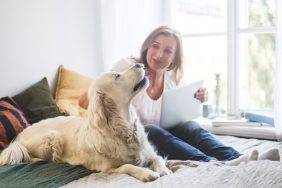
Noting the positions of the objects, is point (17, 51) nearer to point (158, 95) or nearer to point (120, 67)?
point (120, 67)

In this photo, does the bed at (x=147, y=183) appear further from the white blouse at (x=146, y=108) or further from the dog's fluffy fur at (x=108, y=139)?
the white blouse at (x=146, y=108)

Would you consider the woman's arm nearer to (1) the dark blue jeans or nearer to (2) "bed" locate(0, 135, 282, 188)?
(1) the dark blue jeans

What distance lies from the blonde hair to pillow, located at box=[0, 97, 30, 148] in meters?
0.84

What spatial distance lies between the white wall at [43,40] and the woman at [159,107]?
1.66 ft

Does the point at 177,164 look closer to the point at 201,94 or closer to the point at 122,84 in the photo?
the point at 122,84

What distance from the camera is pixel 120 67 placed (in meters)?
2.25

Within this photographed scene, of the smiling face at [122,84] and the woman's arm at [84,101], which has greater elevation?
the smiling face at [122,84]

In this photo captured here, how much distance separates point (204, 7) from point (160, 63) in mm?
1285

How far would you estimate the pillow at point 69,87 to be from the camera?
2.78 m

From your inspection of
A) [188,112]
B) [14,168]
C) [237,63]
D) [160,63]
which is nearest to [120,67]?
[160,63]

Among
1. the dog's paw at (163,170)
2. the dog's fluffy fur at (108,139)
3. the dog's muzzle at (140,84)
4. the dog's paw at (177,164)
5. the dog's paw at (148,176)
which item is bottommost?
the dog's paw at (177,164)

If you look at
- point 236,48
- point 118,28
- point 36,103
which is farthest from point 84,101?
point 236,48

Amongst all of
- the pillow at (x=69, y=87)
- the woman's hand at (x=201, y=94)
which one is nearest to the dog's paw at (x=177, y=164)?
the woman's hand at (x=201, y=94)

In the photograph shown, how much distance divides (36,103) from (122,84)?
3.21 feet
